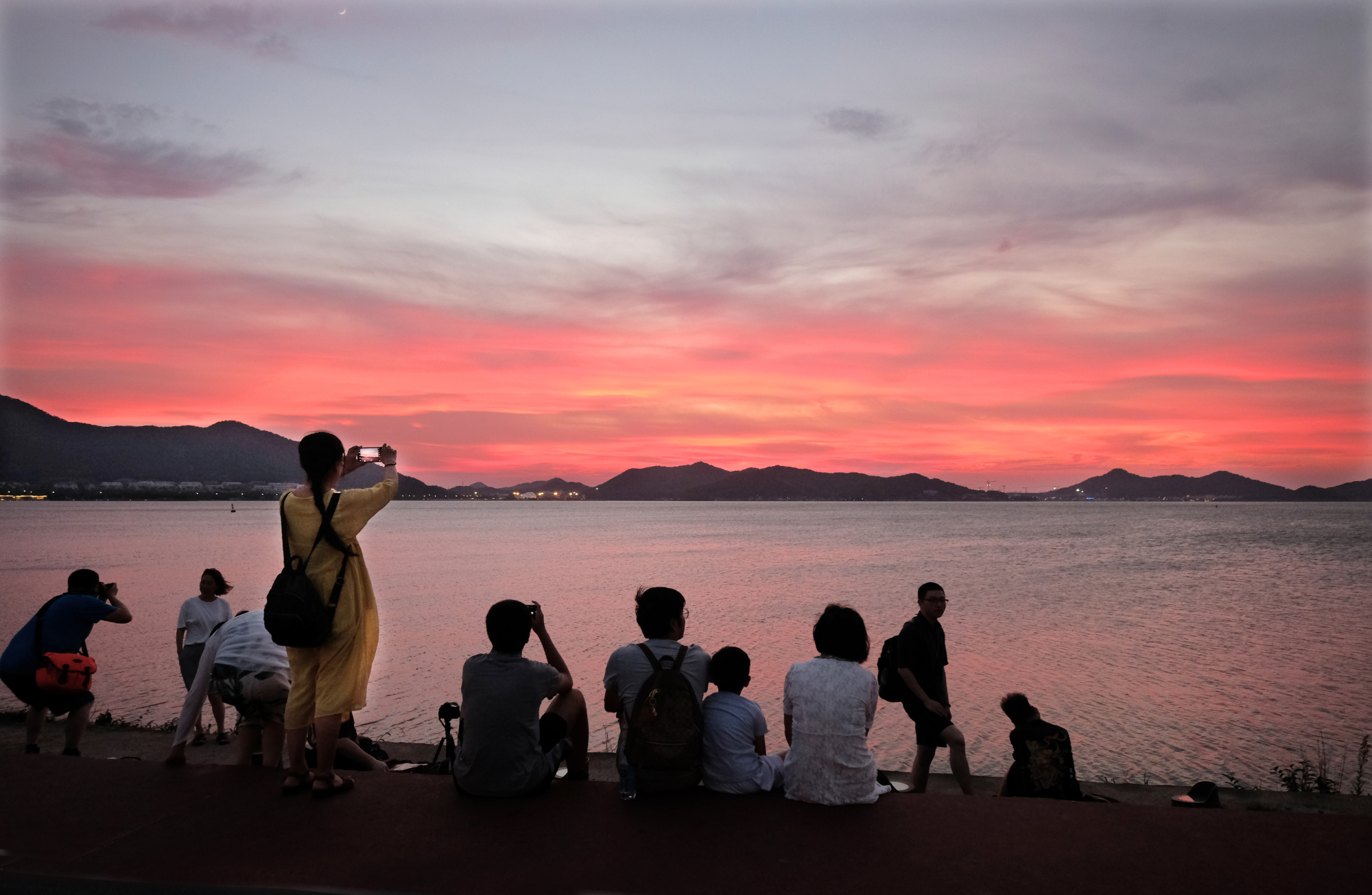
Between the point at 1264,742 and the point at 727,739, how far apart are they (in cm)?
1244

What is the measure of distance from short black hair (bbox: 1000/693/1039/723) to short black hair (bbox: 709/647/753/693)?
2.11 metres

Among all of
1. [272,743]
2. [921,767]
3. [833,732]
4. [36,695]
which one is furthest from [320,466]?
[921,767]

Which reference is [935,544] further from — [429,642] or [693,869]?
[693,869]

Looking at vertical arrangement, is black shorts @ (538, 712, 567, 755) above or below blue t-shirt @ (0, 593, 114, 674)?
below

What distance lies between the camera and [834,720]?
4.45 metres

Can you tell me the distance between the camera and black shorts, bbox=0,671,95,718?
598 centimetres

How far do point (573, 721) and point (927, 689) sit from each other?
3111 millimetres

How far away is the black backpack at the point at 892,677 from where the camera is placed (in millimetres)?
6586

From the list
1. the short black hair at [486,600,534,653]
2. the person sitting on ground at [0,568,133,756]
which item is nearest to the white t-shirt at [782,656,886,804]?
the short black hair at [486,600,534,653]

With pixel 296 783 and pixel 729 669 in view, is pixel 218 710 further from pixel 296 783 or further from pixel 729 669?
pixel 729 669

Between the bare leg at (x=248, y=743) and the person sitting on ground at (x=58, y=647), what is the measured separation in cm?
152

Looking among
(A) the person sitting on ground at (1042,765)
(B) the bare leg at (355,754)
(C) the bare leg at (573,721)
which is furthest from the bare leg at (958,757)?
(B) the bare leg at (355,754)

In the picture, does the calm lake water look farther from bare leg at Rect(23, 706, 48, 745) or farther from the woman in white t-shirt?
bare leg at Rect(23, 706, 48, 745)

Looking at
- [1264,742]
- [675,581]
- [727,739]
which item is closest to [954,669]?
[1264,742]
